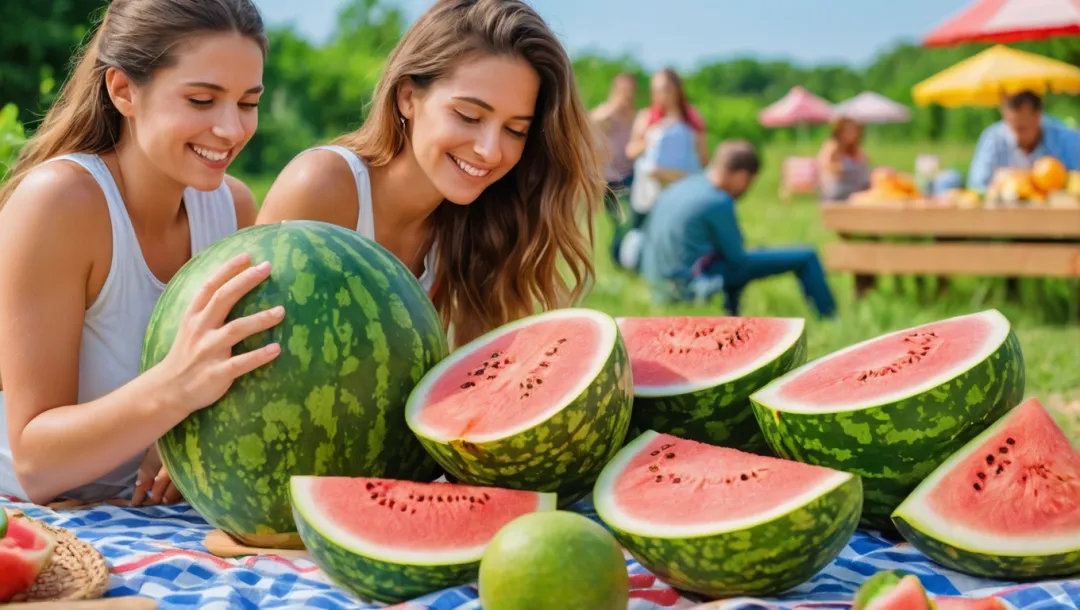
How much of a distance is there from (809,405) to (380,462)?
36.4 inches

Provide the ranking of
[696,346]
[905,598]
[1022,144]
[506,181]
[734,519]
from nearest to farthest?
[905,598] < [734,519] < [696,346] < [506,181] < [1022,144]

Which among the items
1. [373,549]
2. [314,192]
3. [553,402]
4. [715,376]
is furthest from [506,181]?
[373,549]

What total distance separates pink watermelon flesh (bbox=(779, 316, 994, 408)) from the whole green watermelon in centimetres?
86

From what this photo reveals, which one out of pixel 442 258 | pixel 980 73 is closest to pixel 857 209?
pixel 980 73

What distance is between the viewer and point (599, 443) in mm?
2191

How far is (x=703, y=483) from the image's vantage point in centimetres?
205

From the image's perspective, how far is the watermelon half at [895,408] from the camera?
218cm

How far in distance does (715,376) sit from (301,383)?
97 centimetres

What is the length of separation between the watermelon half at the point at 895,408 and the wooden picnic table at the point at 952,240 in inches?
250

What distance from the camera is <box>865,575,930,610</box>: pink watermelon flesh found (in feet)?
5.56

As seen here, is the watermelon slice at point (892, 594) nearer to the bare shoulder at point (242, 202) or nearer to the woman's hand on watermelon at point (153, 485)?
the woman's hand on watermelon at point (153, 485)

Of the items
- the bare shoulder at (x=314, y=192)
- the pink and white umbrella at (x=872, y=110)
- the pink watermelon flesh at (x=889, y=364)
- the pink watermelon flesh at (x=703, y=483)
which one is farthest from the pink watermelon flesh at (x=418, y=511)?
the pink and white umbrella at (x=872, y=110)

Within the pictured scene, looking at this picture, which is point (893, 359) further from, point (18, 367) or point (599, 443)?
point (18, 367)

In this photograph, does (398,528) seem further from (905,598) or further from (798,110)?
(798,110)
